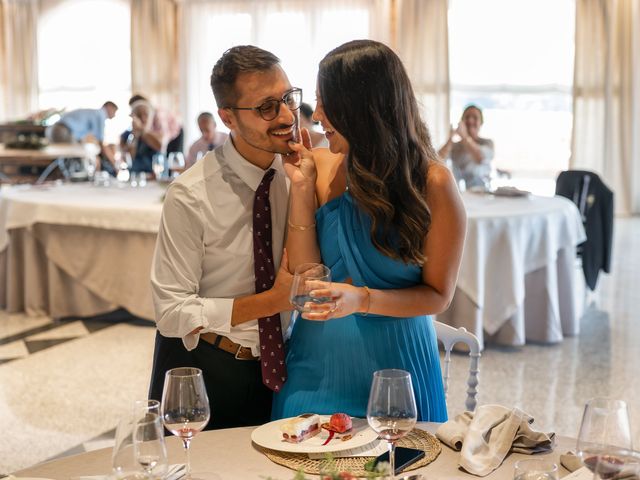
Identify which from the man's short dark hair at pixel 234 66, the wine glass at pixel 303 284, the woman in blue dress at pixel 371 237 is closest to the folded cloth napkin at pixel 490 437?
the woman in blue dress at pixel 371 237

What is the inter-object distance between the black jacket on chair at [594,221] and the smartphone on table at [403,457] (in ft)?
16.5

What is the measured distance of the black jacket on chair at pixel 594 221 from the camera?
21.4 ft

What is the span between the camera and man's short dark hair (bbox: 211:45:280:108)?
215cm

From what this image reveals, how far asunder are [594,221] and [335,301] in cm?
517

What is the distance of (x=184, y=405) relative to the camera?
155cm

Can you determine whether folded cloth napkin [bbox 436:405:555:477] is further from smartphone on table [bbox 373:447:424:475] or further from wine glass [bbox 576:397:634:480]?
wine glass [bbox 576:397:634:480]

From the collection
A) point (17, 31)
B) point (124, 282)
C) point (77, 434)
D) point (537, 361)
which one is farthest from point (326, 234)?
point (17, 31)

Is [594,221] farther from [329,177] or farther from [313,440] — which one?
[313,440]

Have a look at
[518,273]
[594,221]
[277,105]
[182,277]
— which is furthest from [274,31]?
[182,277]

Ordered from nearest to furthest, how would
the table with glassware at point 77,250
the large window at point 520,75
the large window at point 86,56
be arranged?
the table with glassware at point 77,250 < the large window at point 520,75 < the large window at point 86,56

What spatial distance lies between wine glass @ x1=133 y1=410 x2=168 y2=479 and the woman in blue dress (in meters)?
0.67

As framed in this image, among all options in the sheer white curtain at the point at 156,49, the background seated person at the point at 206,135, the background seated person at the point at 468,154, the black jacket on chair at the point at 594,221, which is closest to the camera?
the background seated person at the point at 468,154

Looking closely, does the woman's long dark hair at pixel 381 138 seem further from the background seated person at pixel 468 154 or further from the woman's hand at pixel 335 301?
the background seated person at pixel 468 154

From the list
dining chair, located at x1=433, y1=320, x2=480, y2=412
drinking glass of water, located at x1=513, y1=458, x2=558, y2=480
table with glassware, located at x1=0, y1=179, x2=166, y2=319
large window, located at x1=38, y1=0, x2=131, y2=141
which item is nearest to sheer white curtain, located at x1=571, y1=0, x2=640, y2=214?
large window, located at x1=38, y1=0, x2=131, y2=141
